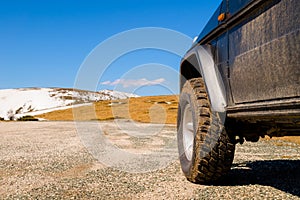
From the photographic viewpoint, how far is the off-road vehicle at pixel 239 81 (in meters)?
2.10

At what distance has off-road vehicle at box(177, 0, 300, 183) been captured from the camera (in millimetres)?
2098

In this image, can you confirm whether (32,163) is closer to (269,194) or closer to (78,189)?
(78,189)

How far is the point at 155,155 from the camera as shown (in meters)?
6.05

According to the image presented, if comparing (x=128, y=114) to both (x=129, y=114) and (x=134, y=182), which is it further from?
(x=134, y=182)

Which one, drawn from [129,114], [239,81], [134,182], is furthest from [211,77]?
[129,114]

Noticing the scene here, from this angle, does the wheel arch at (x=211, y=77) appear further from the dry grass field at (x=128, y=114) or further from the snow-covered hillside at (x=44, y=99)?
the snow-covered hillside at (x=44, y=99)

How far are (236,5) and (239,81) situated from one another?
68 centimetres

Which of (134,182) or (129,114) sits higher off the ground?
(129,114)

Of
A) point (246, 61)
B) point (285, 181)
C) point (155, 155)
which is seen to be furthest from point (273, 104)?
point (155, 155)

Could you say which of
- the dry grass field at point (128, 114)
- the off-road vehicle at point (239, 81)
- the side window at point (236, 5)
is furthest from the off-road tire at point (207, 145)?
the dry grass field at point (128, 114)

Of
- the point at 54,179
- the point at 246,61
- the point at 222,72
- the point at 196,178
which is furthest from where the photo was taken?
the point at 54,179

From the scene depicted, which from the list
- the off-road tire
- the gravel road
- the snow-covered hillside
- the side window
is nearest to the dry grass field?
the gravel road

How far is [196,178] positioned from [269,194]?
74cm

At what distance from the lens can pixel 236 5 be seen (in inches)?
112
